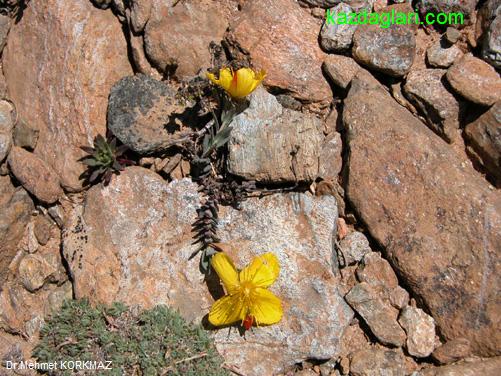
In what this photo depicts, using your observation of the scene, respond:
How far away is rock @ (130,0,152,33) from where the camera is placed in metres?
4.95

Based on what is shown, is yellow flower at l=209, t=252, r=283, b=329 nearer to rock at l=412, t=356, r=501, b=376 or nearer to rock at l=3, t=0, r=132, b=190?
rock at l=412, t=356, r=501, b=376

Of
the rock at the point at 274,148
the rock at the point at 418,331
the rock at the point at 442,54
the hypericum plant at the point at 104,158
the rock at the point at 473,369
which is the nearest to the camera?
the rock at the point at 473,369

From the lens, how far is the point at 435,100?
4.68 metres

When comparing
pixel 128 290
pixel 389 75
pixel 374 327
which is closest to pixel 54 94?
pixel 128 290

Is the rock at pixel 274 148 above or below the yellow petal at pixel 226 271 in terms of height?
above

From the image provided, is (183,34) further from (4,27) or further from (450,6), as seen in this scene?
(450,6)

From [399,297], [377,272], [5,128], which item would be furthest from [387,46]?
[5,128]

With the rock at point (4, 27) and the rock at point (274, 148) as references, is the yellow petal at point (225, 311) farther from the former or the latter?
the rock at point (4, 27)

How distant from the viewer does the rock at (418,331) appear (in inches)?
178

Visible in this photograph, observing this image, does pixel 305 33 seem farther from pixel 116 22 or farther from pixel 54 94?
pixel 54 94

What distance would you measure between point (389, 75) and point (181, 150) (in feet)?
6.71

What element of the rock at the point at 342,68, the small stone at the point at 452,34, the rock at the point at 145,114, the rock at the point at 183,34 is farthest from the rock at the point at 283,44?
the small stone at the point at 452,34

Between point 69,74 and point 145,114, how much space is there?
0.81 metres

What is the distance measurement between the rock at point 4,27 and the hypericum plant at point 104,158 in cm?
146
